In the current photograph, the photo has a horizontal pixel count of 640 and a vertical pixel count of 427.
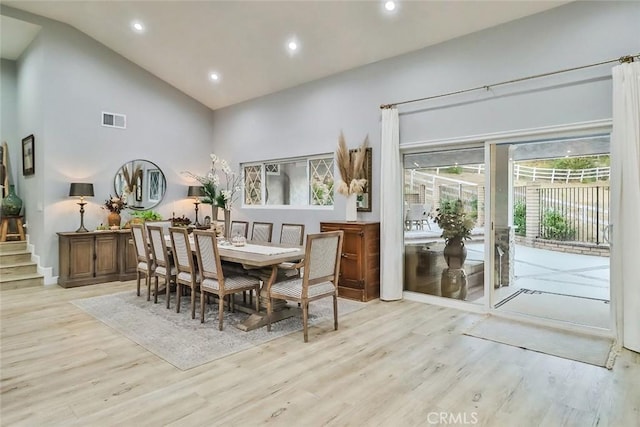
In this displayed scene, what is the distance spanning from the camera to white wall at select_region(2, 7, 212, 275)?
5.78 m

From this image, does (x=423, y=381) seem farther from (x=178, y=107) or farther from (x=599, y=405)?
(x=178, y=107)

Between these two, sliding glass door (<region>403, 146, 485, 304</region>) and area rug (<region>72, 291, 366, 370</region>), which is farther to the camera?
sliding glass door (<region>403, 146, 485, 304</region>)

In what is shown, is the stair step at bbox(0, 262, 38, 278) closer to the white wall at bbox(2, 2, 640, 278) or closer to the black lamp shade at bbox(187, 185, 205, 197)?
the white wall at bbox(2, 2, 640, 278)

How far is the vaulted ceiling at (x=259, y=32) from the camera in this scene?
4207mm

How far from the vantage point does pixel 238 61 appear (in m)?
5.91

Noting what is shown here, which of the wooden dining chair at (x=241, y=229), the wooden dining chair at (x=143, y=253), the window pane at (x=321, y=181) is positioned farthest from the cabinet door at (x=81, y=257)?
the window pane at (x=321, y=181)

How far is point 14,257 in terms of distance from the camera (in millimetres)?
6113

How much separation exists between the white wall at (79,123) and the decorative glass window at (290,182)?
157 centimetres

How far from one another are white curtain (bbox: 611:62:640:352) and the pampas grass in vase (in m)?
2.68

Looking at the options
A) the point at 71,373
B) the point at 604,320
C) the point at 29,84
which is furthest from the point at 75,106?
the point at 604,320

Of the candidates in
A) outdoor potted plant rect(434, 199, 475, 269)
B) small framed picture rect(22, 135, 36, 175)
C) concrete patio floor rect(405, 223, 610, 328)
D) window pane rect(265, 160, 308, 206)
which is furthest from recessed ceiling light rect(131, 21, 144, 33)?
outdoor potted plant rect(434, 199, 475, 269)

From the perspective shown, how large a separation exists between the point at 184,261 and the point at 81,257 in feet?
8.85

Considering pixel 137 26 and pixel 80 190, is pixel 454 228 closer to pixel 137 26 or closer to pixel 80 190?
pixel 137 26

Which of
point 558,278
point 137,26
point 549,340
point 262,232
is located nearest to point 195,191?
point 262,232
